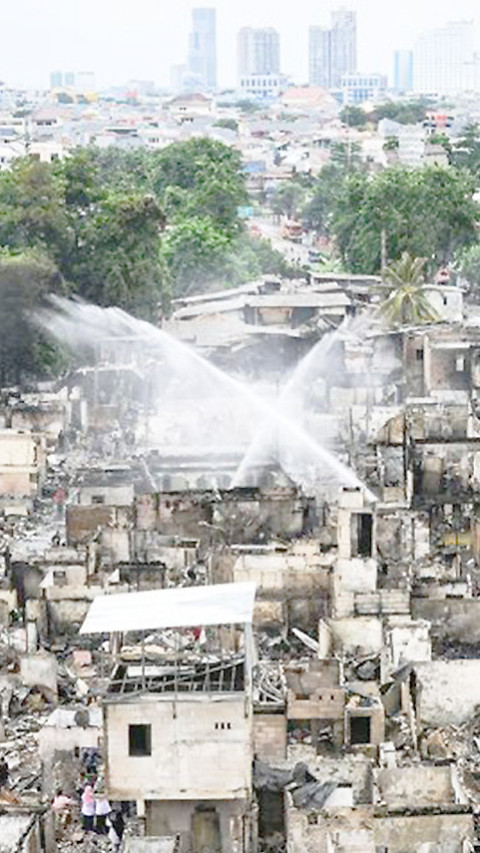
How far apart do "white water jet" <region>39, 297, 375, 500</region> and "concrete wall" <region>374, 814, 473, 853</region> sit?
13.3 m

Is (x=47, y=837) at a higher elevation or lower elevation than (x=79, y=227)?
lower

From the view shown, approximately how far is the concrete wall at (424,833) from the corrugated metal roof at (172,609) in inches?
93.9

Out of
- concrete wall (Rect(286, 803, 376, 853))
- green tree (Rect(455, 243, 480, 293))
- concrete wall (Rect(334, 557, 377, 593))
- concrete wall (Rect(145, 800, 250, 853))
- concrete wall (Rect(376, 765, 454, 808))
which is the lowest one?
concrete wall (Rect(145, 800, 250, 853))

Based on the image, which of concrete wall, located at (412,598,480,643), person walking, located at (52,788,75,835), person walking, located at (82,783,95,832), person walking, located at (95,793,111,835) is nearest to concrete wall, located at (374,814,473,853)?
person walking, located at (95,793,111,835)

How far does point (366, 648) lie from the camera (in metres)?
20.1

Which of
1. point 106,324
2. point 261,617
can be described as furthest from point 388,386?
point 261,617

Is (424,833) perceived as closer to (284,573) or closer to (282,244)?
(284,573)

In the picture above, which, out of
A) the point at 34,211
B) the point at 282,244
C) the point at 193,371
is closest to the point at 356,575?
the point at 193,371

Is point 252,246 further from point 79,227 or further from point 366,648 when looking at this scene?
point 366,648

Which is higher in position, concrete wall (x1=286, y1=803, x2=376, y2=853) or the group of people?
concrete wall (x1=286, y1=803, x2=376, y2=853)

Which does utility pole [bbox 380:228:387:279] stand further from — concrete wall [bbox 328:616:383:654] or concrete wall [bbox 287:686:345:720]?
concrete wall [bbox 287:686:345:720]

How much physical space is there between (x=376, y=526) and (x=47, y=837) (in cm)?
906

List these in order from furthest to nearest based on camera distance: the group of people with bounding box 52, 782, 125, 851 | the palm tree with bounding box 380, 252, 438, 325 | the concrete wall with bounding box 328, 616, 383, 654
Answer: the palm tree with bounding box 380, 252, 438, 325
the concrete wall with bounding box 328, 616, 383, 654
the group of people with bounding box 52, 782, 125, 851

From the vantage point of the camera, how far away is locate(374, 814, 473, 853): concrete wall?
1440cm
